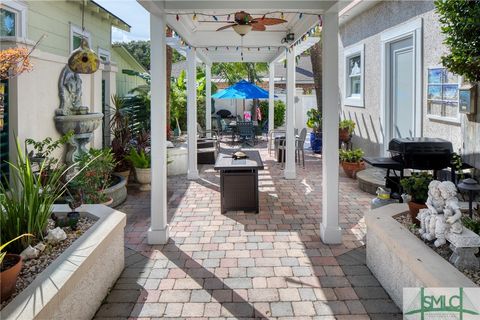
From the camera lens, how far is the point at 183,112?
16.5 metres

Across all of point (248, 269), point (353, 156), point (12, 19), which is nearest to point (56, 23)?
point (12, 19)

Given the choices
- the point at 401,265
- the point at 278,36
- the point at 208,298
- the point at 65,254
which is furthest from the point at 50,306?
the point at 278,36

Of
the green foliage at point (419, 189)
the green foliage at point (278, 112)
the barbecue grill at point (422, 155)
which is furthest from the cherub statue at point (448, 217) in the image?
the green foliage at point (278, 112)

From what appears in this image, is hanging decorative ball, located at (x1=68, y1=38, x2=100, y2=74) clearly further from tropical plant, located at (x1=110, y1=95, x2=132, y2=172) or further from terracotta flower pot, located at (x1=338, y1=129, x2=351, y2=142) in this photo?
terracotta flower pot, located at (x1=338, y1=129, x2=351, y2=142)

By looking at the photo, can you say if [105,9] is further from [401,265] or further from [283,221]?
[401,265]

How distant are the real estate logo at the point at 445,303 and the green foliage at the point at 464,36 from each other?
6.79 feet

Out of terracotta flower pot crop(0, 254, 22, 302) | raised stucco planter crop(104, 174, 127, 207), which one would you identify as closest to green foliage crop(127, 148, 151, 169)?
raised stucco planter crop(104, 174, 127, 207)

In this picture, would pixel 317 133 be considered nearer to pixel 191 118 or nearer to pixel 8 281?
pixel 191 118

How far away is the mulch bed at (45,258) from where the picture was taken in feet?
9.05

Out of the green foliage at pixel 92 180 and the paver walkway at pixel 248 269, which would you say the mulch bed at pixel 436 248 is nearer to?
the paver walkway at pixel 248 269

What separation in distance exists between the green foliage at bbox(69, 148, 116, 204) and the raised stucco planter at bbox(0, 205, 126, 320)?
0.93 metres

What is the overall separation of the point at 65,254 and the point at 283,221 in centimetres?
334

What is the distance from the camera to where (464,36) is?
3.81m

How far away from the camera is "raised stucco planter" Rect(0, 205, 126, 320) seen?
2.39 meters
